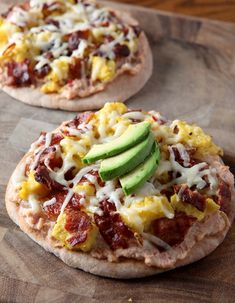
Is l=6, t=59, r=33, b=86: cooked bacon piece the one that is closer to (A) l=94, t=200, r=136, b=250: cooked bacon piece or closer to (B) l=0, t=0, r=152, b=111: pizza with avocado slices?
(B) l=0, t=0, r=152, b=111: pizza with avocado slices

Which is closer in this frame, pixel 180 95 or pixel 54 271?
pixel 54 271

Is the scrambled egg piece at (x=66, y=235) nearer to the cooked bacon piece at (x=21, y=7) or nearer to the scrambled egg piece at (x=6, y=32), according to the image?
the scrambled egg piece at (x=6, y=32)

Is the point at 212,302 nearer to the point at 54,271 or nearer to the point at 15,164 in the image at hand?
the point at 54,271

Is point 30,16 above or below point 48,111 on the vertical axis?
above

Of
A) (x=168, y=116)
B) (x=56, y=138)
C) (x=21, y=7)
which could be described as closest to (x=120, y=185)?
(x=56, y=138)

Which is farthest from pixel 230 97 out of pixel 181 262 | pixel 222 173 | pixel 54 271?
pixel 54 271

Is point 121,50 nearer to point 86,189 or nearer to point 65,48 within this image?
Answer: point 65,48
